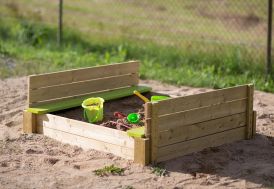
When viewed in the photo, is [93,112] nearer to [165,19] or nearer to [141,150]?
[141,150]

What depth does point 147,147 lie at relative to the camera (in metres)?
5.11

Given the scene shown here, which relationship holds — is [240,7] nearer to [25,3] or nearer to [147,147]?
[25,3]

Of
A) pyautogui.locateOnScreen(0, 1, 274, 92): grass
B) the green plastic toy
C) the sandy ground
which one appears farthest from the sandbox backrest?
pyautogui.locateOnScreen(0, 1, 274, 92): grass

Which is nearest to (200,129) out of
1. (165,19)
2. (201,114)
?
(201,114)

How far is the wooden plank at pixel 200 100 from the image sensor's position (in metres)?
5.20

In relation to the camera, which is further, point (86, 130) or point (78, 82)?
point (78, 82)

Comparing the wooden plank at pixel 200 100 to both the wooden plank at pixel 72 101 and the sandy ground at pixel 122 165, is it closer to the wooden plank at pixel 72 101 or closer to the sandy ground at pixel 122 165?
the sandy ground at pixel 122 165

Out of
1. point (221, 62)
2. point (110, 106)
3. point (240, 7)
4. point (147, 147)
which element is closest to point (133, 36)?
point (221, 62)

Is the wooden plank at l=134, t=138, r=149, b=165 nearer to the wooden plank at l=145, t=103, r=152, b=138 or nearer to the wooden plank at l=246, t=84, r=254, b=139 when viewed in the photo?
the wooden plank at l=145, t=103, r=152, b=138

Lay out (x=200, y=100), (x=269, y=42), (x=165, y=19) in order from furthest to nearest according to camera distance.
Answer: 1. (x=165, y=19)
2. (x=269, y=42)
3. (x=200, y=100)

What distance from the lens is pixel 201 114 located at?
18.0 feet

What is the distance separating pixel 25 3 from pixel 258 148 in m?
9.36

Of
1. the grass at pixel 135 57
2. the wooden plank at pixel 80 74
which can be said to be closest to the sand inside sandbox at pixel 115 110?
the wooden plank at pixel 80 74

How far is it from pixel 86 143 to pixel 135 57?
4.15m
